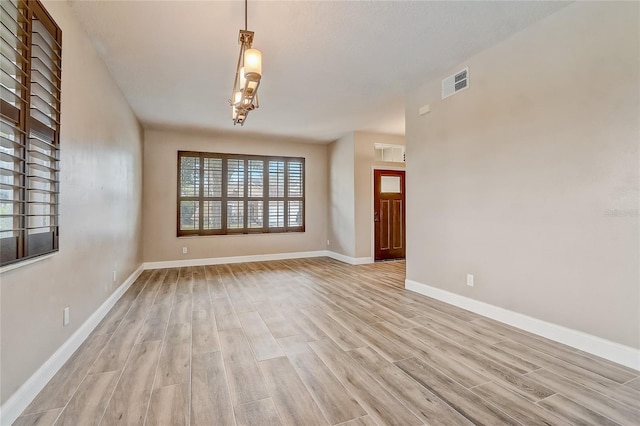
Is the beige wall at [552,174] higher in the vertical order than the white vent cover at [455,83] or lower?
lower

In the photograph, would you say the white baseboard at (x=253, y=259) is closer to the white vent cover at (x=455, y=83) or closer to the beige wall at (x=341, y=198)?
the beige wall at (x=341, y=198)

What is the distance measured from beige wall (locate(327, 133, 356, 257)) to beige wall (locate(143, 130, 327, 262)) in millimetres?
265

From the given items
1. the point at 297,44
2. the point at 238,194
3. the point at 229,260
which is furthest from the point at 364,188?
the point at 297,44

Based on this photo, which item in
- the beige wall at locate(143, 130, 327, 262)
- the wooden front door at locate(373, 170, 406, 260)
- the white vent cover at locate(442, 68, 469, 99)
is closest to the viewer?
the white vent cover at locate(442, 68, 469, 99)

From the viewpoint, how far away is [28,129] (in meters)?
1.70

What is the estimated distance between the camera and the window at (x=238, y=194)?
20.2ft

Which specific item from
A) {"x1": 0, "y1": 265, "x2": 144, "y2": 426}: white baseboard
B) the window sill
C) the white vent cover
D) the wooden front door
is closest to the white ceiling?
the white vent cover

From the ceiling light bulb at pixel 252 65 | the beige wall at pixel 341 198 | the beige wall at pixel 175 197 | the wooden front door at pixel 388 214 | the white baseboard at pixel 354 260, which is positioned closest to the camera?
the ceiling light bulb at pixel 252 65

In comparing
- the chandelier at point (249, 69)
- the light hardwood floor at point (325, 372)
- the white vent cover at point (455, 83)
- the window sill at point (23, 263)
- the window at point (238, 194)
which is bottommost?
the light hardwood floor at point (325, 372)

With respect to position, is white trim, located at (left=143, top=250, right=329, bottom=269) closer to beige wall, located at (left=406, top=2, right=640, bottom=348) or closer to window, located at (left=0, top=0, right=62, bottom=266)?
beige wall, located at (left=406, top=2, right=640, bottom=348)

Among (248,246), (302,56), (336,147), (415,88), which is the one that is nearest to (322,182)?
(336,147)

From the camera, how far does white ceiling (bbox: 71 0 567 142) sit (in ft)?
7.89

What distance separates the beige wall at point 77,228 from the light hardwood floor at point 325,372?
29 cm

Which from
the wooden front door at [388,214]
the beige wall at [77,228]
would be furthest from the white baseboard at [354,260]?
the beige wall at [77,228]
